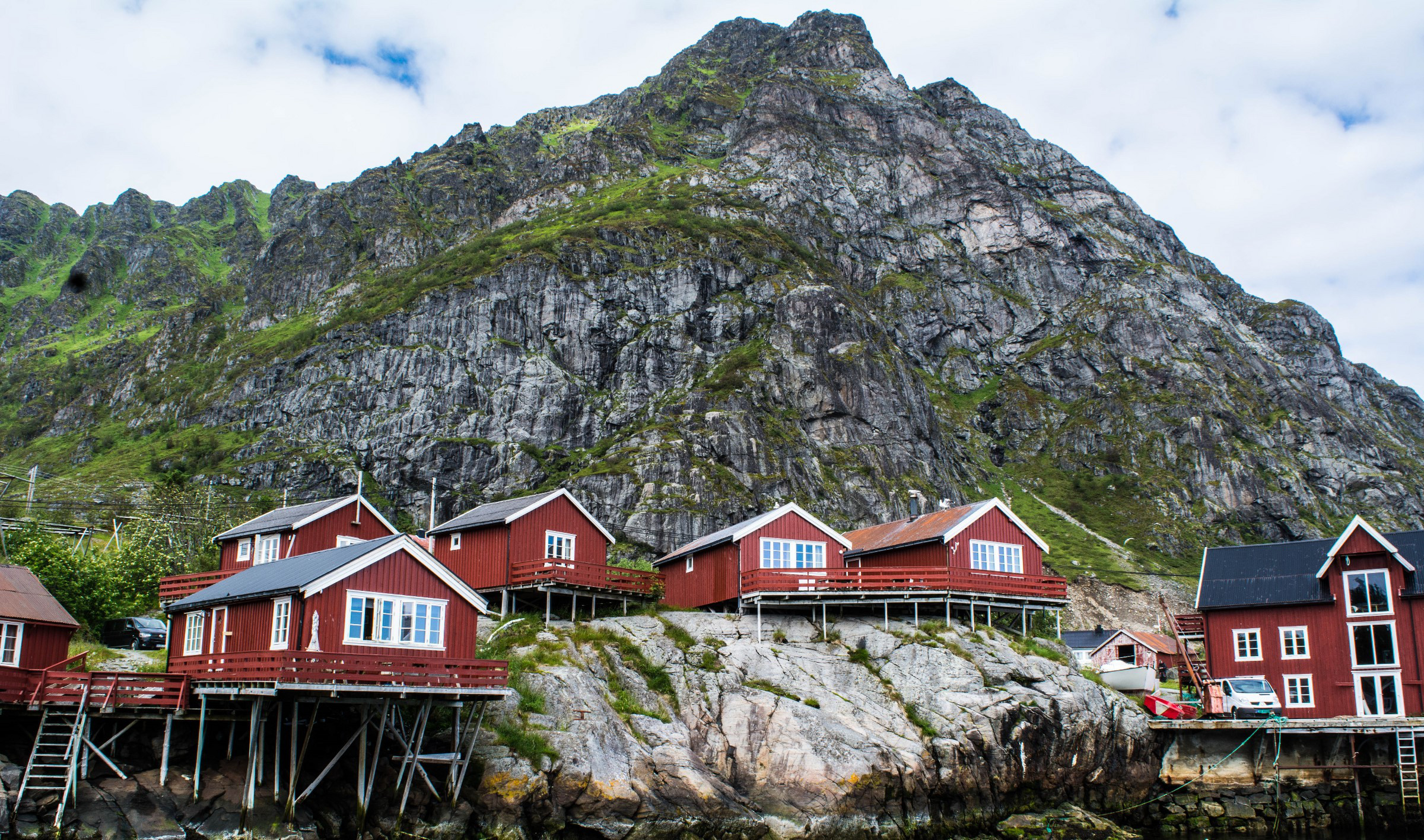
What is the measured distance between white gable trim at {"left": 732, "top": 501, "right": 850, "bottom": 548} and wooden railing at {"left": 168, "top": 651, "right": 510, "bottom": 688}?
17.7 meters

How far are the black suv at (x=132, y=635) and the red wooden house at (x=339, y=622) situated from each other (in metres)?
10.6

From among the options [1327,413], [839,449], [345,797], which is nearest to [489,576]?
[345,797]

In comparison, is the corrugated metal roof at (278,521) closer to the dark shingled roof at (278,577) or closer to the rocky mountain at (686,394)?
the dark shingled roof at (278,577)

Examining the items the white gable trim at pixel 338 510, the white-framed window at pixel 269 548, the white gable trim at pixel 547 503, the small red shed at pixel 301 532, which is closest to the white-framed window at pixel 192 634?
the small red shed at pixel 301 532

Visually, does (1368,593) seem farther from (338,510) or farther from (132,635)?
(132,635)

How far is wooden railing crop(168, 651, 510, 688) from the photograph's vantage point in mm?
33219

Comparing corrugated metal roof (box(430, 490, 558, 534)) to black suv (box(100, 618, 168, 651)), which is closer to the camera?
black suv (box(100, 618, 168, 651))

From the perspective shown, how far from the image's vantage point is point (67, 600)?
175 ft

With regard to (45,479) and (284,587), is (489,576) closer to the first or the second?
(284,587)

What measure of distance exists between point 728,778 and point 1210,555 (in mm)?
36261

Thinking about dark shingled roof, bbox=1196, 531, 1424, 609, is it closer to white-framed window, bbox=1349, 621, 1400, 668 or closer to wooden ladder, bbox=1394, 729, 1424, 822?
white-framed window, bbox=1349, 621, 1400, 668

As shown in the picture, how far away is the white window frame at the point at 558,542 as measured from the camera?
177 feet

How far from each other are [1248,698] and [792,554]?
23.5 meters

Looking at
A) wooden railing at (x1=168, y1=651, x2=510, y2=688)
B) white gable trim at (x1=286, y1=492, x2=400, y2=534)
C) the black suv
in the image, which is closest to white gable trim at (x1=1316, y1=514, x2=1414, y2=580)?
wooden railing at (x1=168, y1=651, x2=510, y2=688)
